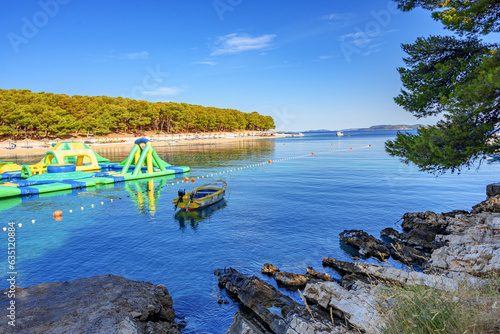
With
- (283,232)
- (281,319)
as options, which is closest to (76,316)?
(281,319)

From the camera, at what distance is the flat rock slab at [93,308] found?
259 inches

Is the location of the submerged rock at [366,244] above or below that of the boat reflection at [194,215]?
above

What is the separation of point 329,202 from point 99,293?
18026 mm

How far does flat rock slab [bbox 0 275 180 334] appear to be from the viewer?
6.57 m

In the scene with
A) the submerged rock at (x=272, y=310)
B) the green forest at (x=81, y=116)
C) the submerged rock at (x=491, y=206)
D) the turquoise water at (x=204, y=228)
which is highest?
the green forest at (x=81, y=116)

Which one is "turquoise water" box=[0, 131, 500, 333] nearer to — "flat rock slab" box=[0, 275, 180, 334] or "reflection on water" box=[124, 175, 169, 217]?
"reflection on water" box=[124, 175, 169, 217]

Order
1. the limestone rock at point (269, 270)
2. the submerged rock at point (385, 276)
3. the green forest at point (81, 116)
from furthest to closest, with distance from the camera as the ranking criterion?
the green forest at point (81, 116)
the limestone rock at point (269, 270)
the submerged rock at point (385, 276)

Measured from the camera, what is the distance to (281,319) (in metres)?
7.35

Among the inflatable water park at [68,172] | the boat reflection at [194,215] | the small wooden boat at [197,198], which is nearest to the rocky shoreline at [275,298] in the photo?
the boat reflection at [194,215]

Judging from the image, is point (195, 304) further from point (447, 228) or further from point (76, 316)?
point (447, 228)

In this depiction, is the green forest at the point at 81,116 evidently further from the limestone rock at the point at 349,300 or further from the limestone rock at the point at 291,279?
the limestone rock at the point at 349,300

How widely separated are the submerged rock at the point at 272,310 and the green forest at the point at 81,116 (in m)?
83.9

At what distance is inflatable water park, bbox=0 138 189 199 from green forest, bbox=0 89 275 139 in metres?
47.8

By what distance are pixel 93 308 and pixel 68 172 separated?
94.6 ft
